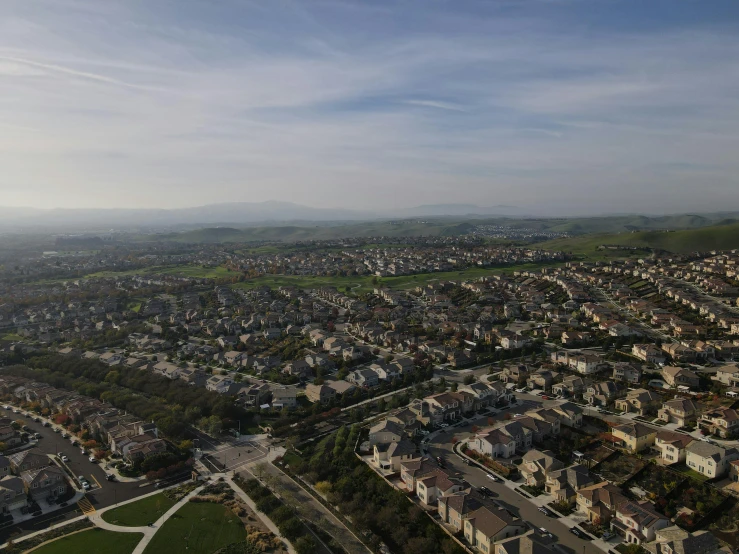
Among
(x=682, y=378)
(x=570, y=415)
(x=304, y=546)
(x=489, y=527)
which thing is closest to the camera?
(x=304, y=546)

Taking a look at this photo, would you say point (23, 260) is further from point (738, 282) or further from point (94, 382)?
point (738, 282)

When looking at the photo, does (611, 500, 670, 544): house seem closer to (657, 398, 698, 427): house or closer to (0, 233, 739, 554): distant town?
(0, 233, 739, 554): distant town

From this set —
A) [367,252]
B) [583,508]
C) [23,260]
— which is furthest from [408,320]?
[23,260]

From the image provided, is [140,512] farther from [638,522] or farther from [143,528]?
[638,522]

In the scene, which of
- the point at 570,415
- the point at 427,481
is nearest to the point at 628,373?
the point at 570,415

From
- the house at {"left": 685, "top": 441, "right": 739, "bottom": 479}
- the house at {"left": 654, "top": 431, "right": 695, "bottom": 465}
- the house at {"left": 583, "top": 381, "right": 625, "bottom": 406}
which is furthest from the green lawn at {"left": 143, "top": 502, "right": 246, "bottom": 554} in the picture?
the house at {"left": 583, "top": 381, "right": 625, "bottom": 406}

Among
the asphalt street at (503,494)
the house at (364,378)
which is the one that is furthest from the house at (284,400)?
the asphalt street at (503,494)
